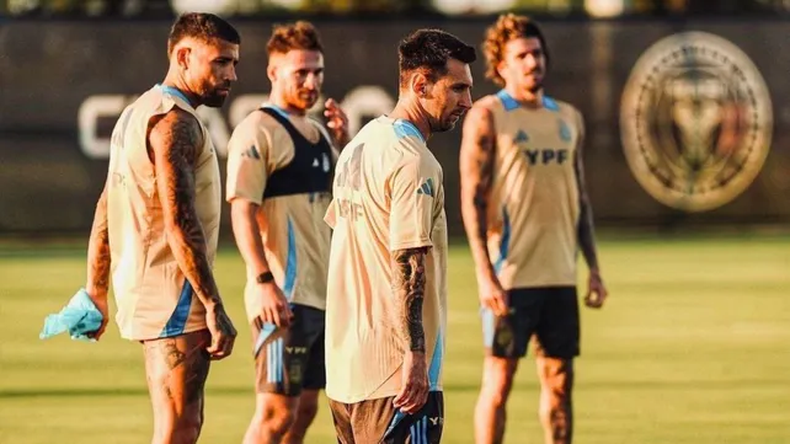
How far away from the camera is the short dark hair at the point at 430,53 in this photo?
660cm

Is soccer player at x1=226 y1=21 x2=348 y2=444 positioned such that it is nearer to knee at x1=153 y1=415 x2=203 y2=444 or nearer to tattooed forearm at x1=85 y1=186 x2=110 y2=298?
tattooed forearm at x1=85 y1=186 x2=110 y2=298

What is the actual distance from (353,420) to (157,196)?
144 centimetres

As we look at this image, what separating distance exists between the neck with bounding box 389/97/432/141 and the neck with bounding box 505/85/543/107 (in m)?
3.05

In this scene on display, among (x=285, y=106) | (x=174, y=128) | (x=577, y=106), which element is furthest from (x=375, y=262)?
(x=577, y=106)

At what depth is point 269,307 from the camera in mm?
8531

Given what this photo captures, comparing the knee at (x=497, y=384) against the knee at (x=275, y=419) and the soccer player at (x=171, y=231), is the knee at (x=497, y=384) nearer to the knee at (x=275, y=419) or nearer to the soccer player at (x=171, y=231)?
the knee at (x=275, y=419)

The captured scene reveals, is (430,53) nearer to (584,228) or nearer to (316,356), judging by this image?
(316,356)

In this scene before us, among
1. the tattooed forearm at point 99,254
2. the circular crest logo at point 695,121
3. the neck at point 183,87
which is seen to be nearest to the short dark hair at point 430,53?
the neck at point 183,87

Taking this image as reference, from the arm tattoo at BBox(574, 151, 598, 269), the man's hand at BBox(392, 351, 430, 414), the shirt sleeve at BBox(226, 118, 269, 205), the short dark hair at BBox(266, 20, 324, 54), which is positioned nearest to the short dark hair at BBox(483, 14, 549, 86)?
the arm tattoo at BBox(574, 151, 598, 269)

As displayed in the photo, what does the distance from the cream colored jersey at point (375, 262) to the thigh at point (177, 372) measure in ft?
3.25

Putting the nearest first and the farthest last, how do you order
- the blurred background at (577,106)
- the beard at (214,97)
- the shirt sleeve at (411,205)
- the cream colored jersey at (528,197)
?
1. the shirt sleeve at (411,205)
2. the beard at (214,97)
3. the cream colored jersey at (528,197)
4. the blurred background at (577,106)

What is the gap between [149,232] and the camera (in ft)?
24.8

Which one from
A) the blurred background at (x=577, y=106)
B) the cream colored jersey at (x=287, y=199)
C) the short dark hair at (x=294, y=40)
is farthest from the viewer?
the blurred background at (x=577, y=106)

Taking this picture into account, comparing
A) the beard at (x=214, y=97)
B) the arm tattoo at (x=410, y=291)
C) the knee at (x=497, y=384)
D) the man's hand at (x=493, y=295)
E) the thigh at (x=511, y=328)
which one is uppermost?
the beard at (x=214, y=97)
